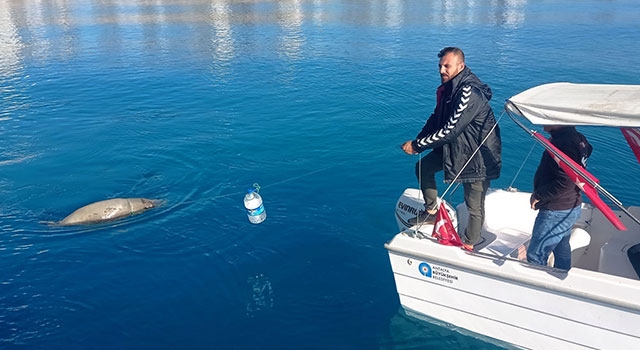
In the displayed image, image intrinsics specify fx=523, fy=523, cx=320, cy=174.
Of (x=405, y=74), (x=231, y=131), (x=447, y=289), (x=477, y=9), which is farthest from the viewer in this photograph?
(x=477, y=9)

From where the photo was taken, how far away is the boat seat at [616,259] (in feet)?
20.7

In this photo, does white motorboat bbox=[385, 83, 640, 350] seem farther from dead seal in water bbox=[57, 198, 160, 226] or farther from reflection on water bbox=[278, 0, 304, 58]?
reflection on water bbox=[278, 0, 304, 58]

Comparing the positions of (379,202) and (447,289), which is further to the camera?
(379,202)

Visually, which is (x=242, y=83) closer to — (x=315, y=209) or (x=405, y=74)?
(x=405, y=74)

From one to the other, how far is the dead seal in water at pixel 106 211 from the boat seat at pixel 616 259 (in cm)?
824

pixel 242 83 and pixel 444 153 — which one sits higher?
pixel 444 153

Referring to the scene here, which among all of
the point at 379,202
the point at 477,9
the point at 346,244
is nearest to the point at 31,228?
the point at 346,244

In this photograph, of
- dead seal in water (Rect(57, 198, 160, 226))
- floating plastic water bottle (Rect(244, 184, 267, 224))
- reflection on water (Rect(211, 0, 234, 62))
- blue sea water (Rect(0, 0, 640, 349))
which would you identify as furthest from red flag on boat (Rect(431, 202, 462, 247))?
reflection on water (Rect(211, 0, 234, 62))

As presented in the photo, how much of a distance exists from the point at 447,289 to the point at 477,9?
125ft

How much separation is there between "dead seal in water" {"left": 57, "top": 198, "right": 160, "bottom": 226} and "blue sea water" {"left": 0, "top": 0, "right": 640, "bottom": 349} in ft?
0.89

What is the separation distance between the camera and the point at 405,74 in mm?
20500

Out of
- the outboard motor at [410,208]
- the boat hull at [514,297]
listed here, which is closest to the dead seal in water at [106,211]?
the outboard motor at [410,208]

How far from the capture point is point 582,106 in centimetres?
573

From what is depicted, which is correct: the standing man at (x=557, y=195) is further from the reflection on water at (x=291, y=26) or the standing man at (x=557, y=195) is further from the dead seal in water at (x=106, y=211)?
the reflection on water at (x=291, y=26)
